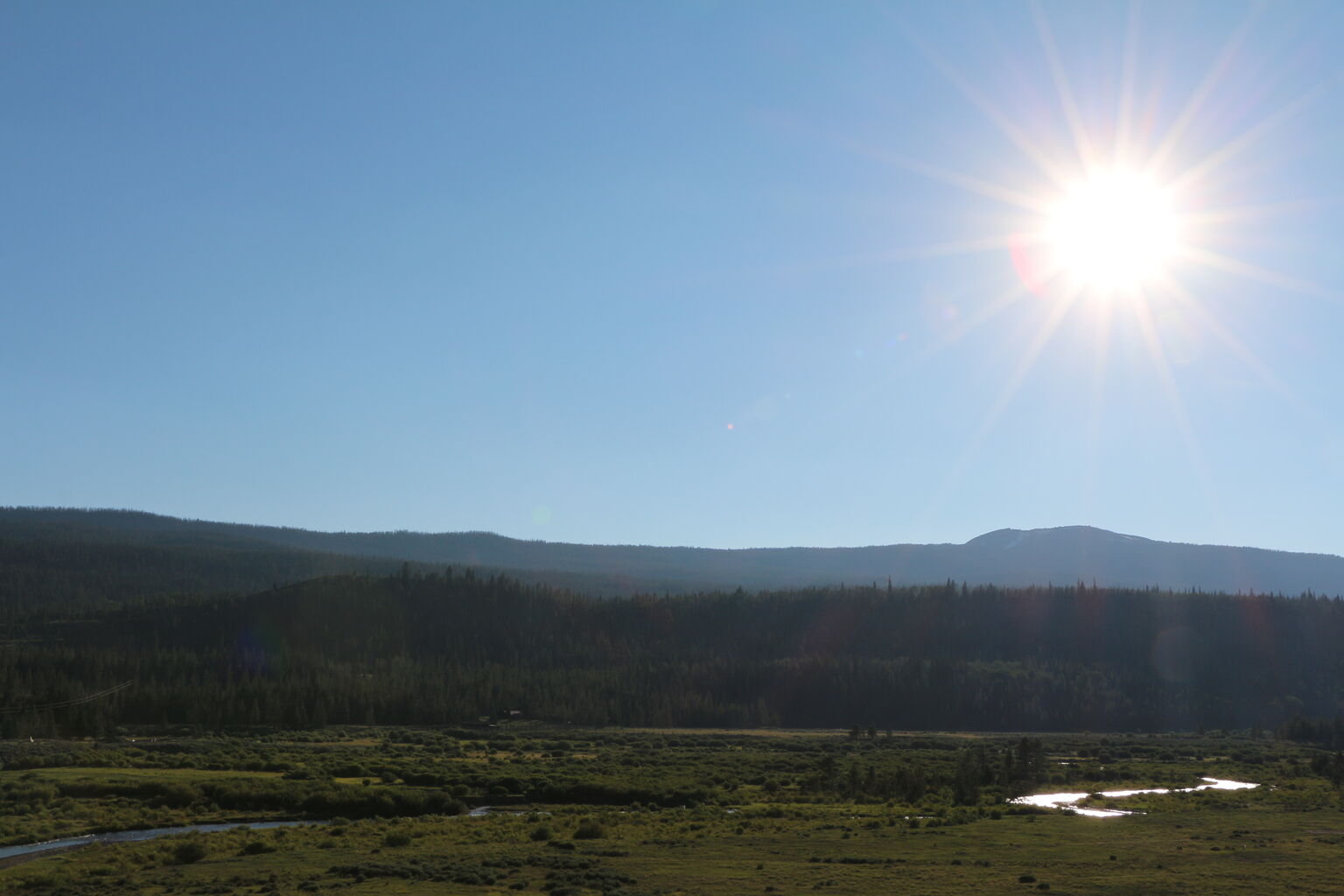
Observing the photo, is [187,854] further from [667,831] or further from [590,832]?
[667,831]

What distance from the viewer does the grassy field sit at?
106ft

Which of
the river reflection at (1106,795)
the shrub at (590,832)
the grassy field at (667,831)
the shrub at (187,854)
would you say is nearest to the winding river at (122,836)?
the grassy field at (667,831)

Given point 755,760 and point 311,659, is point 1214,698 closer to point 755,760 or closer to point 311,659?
point 755,760

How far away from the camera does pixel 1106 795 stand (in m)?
63.2

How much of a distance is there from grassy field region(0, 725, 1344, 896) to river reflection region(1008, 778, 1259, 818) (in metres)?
1.54

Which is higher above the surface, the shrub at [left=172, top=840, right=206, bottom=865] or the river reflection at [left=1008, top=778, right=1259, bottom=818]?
the shrub at [left=172, top=840, right=206, bottom=865]

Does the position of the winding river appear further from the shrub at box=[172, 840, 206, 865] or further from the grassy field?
the shrub at box=[172, 840, 206, 865]

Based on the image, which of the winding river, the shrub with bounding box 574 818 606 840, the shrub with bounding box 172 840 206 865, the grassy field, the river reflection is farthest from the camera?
the river reflection

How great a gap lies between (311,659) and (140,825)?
137 metres

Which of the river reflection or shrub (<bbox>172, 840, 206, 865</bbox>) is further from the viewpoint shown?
the river reflection

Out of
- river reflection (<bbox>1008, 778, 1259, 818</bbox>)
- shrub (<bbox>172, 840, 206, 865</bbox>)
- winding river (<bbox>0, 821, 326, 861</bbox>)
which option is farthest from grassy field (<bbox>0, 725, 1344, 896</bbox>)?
winding river (<bbox>0, 821, 326, 861</bbox>)

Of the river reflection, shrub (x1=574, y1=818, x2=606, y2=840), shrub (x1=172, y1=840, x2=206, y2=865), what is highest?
shrub (x1=172, y1=840, x2=206, y2=865)

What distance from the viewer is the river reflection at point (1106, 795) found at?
53.9m

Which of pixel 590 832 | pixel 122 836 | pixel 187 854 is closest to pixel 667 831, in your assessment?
pixel 590 832
